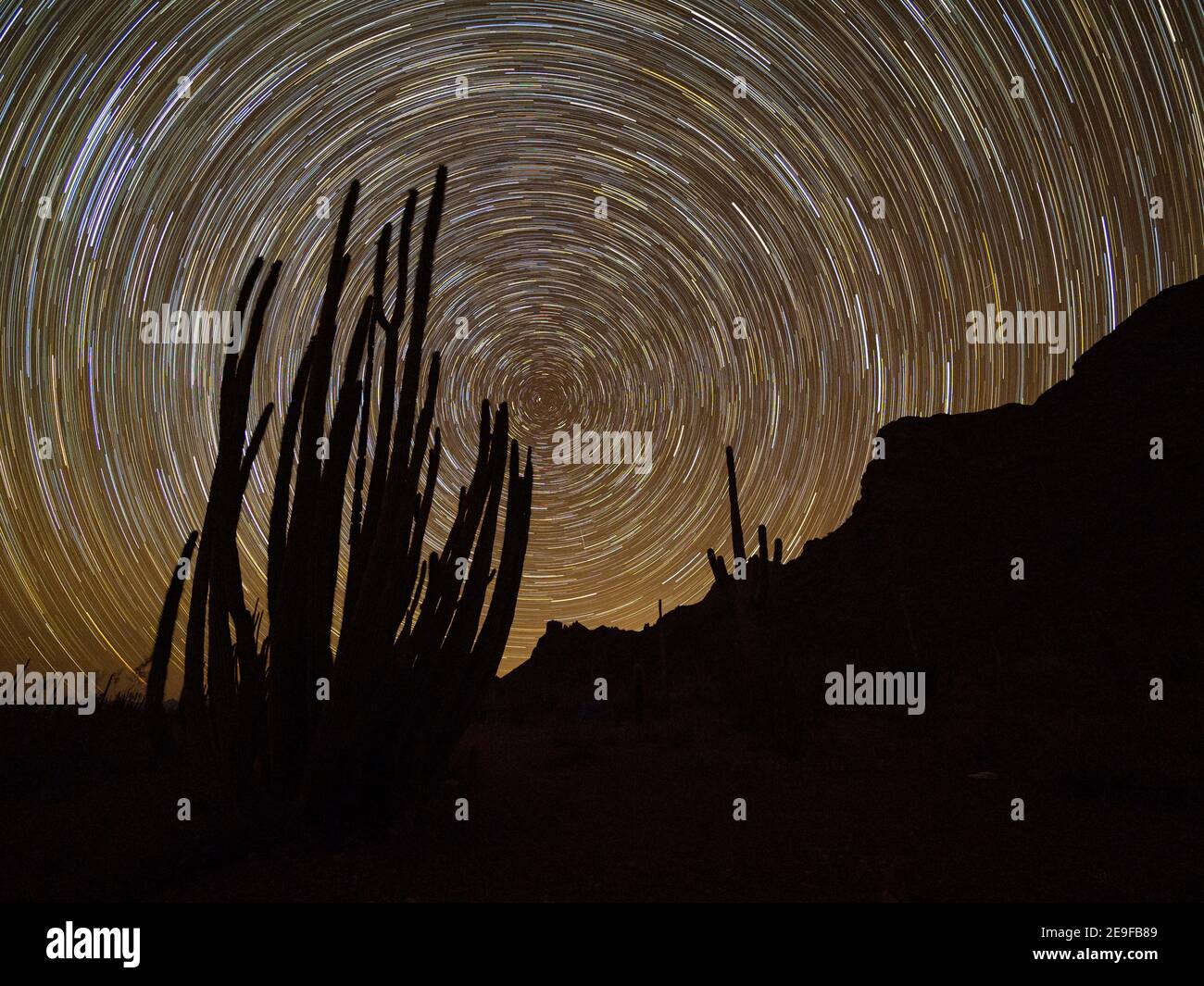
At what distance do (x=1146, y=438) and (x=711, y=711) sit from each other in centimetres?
2156

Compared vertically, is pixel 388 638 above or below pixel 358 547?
below

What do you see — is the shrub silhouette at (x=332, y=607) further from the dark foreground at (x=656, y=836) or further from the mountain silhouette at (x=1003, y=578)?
the mountain silhouette at (x=1003, y=578)

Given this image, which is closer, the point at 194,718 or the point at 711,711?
the point at 194,718

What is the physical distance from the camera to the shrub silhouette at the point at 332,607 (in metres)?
4.96

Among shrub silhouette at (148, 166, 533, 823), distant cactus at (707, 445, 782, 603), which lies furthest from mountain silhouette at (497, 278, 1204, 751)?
shrub silhouette at (148, 166, 533, 823)

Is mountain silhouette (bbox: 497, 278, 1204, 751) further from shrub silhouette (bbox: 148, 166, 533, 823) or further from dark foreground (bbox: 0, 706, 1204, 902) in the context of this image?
shrub silhouette (bbox: 148, 166, 533, 823)

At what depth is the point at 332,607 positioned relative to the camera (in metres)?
5.30

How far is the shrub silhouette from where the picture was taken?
16.3 ft

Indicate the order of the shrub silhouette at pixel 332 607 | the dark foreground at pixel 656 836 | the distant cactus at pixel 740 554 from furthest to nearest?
1. the distant cactus at pixel 740 554
2. the shrub silhouette at pixel 332 607
3. the dark foreground at pixel 656 836

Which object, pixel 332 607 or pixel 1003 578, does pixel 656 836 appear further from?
pixel 1003 578

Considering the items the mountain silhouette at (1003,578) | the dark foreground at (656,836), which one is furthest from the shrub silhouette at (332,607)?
the mountain silhouette at (1003,578)

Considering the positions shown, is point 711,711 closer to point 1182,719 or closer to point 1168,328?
point 1182,719

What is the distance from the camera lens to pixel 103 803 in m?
6.40
